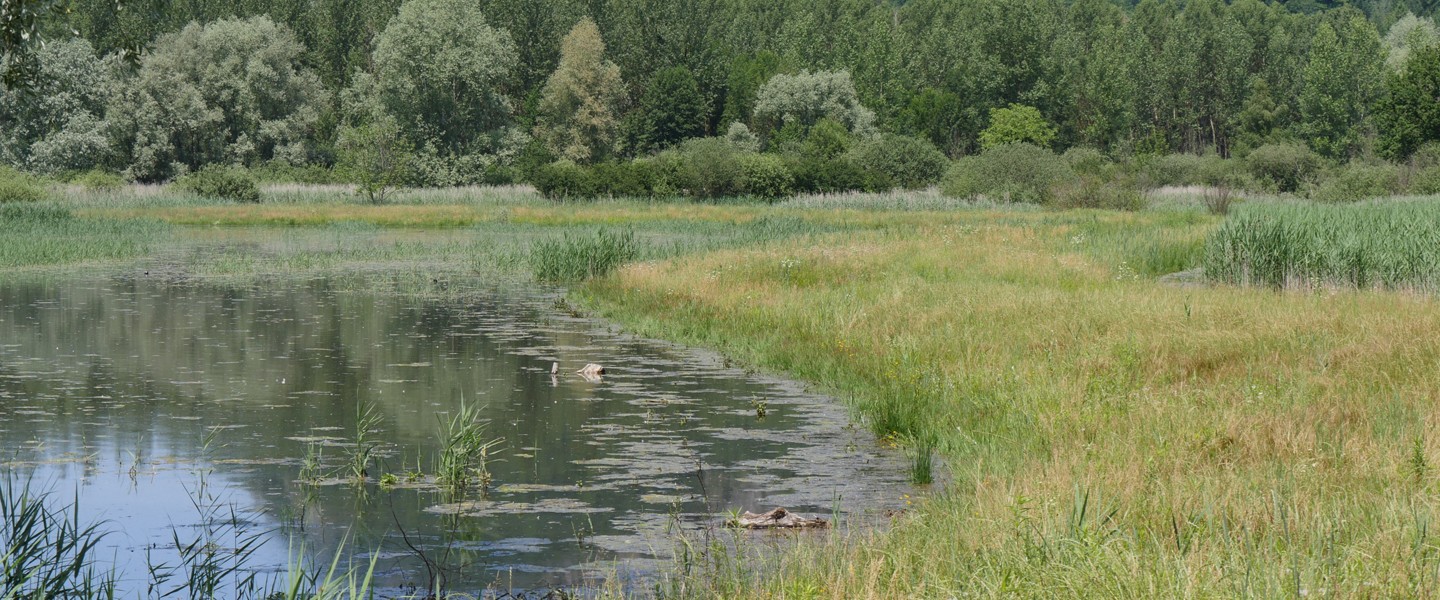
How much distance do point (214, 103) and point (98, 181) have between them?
1407 cm

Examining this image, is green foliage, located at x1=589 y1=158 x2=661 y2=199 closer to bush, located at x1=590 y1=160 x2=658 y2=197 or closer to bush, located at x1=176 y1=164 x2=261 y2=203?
bush, located at x1=590 y1=160 x2=658 y2=197

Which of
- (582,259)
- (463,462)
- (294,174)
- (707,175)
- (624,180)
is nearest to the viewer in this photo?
(463,462)

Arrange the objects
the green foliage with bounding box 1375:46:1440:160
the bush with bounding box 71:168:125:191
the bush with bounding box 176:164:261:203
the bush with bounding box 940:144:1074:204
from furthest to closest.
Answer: the bush with bounding box 71:168:125:191 < the bush with bounding box 940:144:1074:204 < the bush with bounding box 176:164:261:203 < the green foliage with bounding box 1375:46:1440:160

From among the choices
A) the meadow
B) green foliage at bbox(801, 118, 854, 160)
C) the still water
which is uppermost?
green foliage at bbox(801, 118, 854, 160)

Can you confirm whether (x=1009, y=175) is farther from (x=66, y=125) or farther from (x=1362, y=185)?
(x=66, y=125)

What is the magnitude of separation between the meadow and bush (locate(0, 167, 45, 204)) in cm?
1954

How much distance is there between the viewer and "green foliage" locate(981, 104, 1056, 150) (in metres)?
102

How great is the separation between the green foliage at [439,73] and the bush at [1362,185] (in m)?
46.7

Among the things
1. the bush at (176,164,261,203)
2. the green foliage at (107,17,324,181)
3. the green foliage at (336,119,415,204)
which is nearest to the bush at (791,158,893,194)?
the green foliage at (336,119,415,204)

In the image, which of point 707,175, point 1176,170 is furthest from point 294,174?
point 1176,170

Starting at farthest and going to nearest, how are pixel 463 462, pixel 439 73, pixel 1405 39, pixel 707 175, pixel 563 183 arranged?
pixel 1405 39 < pixel 439 73 < pixel 707 175 < pixel 563 183 < pixel 463 462

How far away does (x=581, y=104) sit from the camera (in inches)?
3804

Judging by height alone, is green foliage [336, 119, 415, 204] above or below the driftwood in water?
above

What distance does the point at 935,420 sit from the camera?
13.9 m
